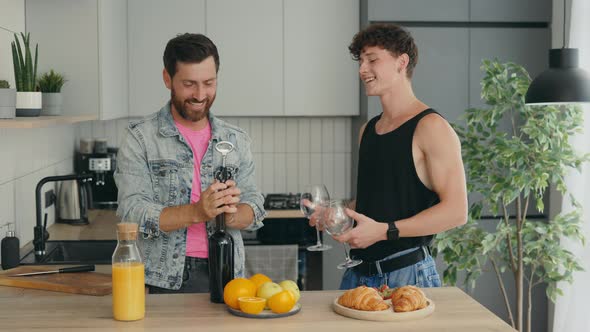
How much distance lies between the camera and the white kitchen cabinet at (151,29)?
466 centimetres

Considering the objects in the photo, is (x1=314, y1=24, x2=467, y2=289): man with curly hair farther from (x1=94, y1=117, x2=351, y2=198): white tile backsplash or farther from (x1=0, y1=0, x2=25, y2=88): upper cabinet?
(x1=94, y1=117, x2=351, y2=198): white tile backsplash

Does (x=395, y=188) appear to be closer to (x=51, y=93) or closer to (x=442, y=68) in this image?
(x=51, y=93)

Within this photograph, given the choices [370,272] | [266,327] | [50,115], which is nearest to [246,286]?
[266,327]

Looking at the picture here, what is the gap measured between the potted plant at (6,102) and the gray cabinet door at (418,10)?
2.30m

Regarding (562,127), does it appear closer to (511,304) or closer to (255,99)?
(511,304)

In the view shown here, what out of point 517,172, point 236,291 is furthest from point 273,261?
point 236,291

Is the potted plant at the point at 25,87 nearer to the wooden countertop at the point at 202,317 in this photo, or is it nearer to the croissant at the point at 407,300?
the wooden countertop at the point at 202,317

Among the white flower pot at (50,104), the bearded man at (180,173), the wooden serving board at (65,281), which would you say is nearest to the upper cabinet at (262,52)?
the white flower pot at (50,104)

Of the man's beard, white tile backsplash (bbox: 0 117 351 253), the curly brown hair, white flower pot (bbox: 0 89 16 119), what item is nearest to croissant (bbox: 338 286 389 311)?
the man's beard

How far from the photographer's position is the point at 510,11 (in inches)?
181

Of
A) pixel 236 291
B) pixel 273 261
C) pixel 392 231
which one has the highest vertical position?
pixel 392 231

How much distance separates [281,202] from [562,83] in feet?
6.78

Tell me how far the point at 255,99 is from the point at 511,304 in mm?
1865

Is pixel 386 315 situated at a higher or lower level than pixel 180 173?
lower
